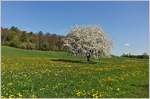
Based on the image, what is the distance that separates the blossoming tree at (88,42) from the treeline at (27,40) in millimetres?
57374

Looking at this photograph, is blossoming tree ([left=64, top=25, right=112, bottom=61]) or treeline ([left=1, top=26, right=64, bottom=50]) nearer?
blossoming tree ([left=64, top=25, right=112, bottom=61])

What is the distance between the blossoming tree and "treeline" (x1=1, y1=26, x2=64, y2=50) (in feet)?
188

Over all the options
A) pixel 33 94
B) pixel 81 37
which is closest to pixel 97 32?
pixel 81 37

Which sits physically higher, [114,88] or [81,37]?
[81,37]

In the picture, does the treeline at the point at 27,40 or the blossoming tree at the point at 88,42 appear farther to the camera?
the treeline at the point at 27,40

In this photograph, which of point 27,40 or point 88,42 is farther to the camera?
point 27,40

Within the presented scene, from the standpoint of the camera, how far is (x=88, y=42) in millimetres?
64062

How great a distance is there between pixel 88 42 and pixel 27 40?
236 feet

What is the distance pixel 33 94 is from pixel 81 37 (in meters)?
48.3

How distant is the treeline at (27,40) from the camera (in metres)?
125

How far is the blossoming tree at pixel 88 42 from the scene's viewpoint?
6372cm

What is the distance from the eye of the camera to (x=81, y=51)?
6381cm

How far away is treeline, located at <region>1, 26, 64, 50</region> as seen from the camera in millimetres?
125375

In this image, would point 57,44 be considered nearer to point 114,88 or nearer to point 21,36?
point 21,36
